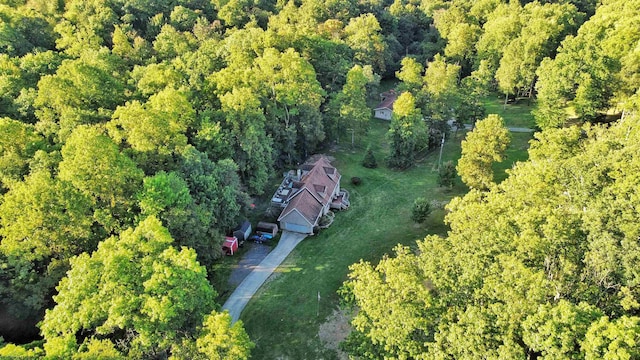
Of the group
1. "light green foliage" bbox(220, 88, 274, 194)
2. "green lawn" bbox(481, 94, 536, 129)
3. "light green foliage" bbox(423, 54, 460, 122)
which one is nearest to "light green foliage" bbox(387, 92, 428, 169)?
"light green foliage" bbox(423, 54, 460, 122)

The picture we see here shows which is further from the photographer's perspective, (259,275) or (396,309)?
(259,275)

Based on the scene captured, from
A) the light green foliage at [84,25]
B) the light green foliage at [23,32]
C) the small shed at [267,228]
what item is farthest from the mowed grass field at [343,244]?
the light green foliage at [23,32]

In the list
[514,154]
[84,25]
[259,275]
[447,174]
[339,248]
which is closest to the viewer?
[259,275]

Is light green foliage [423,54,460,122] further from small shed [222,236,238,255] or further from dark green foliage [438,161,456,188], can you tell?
small shed [222,236,238,255]

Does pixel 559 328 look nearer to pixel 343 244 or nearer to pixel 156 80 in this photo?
pixel 343 244

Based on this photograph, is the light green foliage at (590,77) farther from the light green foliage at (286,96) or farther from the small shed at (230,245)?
the small shed at (230,245)

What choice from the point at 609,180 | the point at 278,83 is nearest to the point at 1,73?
the point at 278,83

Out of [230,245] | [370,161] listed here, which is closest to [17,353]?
[230,245]
